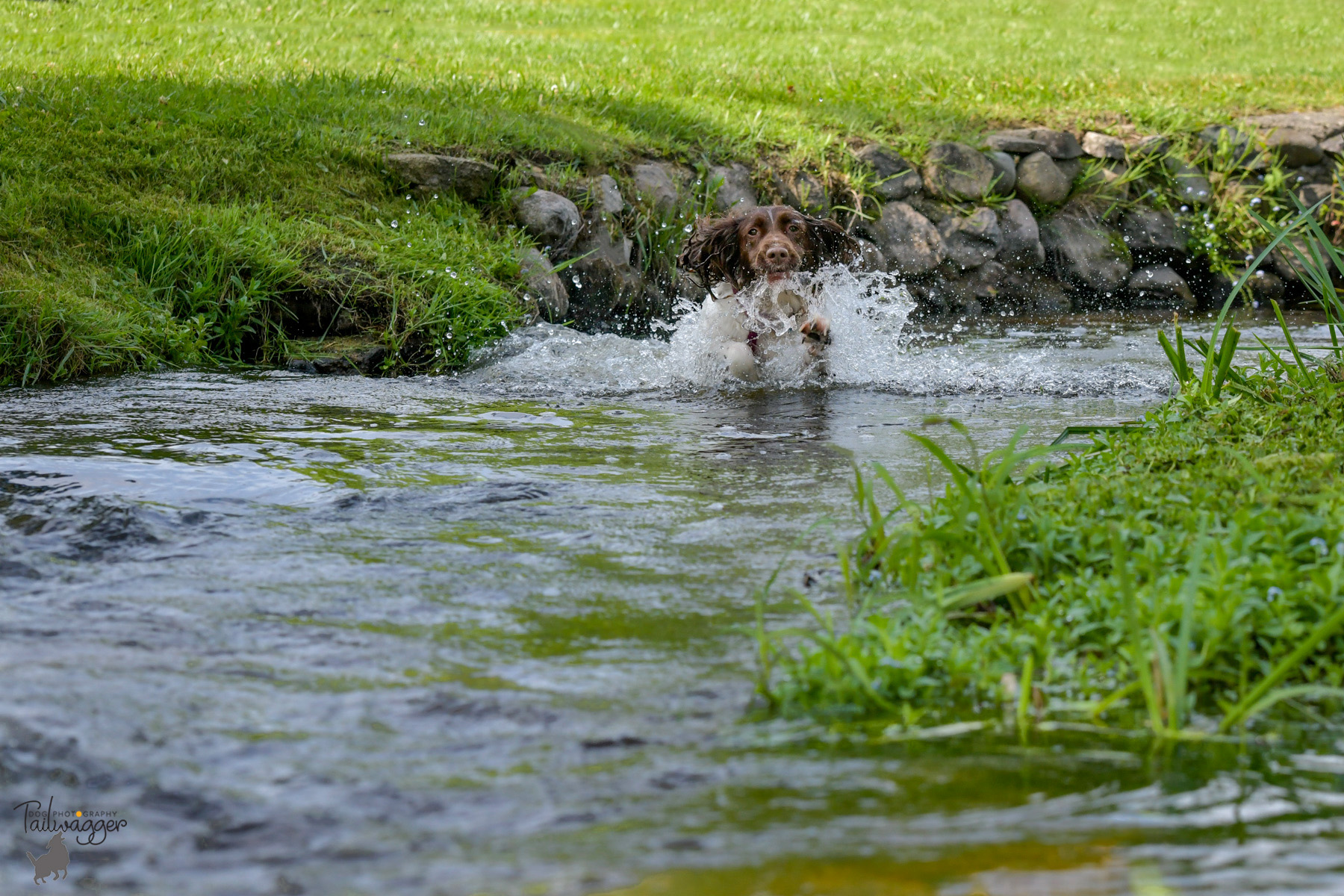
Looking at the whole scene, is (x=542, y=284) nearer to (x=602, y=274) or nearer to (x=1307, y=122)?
(x=602, y=274)

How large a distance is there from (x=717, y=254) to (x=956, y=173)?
3993 mm

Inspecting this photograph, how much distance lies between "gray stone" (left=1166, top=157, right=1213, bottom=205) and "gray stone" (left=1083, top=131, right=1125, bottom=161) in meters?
0.42

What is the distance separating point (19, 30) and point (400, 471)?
8329 mm

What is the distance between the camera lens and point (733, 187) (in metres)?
9.14

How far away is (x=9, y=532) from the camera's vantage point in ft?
10.7

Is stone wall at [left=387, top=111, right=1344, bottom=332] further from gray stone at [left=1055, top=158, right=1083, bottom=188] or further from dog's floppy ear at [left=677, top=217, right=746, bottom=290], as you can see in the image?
dog's floppy ear at [left=677, top=217, right=746, bottom=290]

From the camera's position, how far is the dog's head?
251 inches

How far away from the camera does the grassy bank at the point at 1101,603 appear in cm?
215

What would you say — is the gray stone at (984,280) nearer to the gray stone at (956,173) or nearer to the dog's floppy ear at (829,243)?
the gray stone at (956,173)

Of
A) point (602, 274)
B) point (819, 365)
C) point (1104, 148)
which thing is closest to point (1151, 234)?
point (1104, 148)

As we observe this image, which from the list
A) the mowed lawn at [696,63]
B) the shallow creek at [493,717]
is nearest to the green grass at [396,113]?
the mowed lawn at [696,63]

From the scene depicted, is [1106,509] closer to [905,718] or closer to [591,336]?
[905,718]

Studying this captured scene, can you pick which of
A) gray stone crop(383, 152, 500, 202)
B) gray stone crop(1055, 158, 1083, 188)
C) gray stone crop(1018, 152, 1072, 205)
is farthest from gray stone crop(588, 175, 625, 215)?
gray stone crop(1055, 158, 1083, 188)

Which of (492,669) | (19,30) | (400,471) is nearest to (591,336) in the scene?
(400,471)
